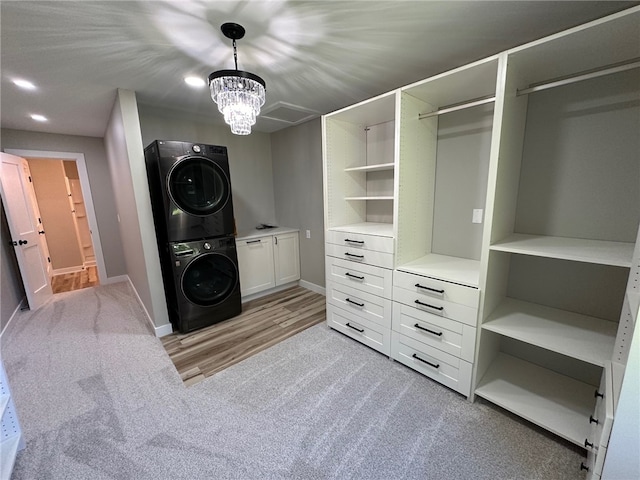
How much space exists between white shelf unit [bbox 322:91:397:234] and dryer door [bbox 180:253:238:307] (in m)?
1.28

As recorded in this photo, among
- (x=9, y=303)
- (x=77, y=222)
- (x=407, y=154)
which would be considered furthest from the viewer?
(x=77, y=222)

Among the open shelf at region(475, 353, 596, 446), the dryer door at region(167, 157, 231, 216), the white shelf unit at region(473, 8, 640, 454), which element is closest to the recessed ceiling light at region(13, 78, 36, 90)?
the dryer door at region(167, 157, 231, 216)

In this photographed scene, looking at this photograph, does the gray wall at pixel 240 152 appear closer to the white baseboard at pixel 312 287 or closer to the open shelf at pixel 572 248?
the white baseboard at pixel 312 287

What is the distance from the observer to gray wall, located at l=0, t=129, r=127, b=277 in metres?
3.51

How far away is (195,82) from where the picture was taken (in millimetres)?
2150

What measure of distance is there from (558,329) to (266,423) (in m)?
1.89

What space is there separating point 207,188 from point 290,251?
154cm

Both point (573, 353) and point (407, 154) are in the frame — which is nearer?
point (573, 353)

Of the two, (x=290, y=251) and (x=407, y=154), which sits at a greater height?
(x=407, y=154)

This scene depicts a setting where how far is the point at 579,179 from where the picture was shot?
1601mm

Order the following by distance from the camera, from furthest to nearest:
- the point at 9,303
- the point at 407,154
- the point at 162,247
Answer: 1. the point at 9,303
2. the point at 162,247
3. the point at 407,154

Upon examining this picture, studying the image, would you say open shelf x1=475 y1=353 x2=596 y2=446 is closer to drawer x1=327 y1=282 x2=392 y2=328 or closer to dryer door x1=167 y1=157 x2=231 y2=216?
drawer x1=327 y1=282 x2=392 y2=328

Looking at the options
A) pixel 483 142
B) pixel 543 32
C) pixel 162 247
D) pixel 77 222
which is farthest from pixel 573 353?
pixel 77 222

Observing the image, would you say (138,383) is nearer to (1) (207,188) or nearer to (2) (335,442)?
(2) (335,442)
